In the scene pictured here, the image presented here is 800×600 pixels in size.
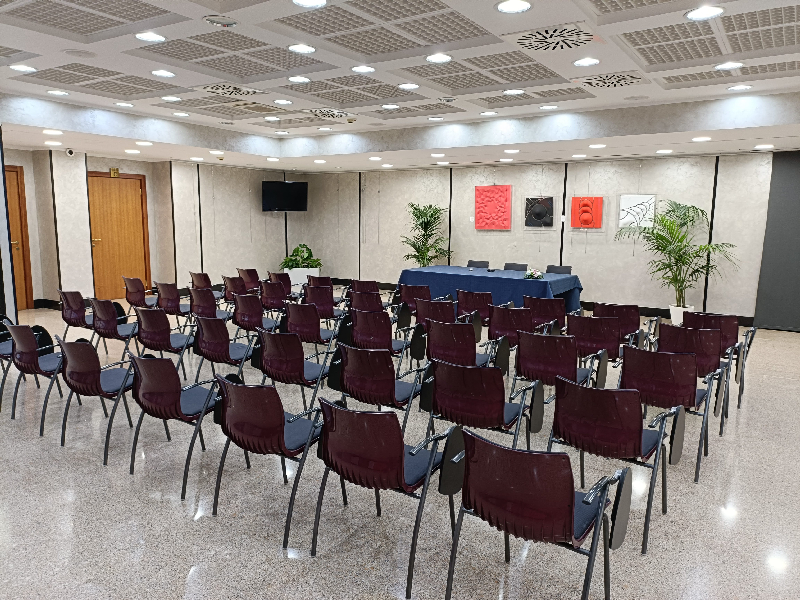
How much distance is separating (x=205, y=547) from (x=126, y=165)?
11.8 m

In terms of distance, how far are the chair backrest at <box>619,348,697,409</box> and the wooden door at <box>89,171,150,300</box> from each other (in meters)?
11.4

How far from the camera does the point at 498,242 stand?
1338cm

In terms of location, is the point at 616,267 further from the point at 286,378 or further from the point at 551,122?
the point at 286,378

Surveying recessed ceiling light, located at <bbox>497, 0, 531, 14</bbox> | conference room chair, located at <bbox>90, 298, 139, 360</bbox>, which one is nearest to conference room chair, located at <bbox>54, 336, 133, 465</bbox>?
conference room chair, located at <bbox>90, 298, 139, 360</bbox>

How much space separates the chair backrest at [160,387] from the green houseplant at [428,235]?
10206 mm

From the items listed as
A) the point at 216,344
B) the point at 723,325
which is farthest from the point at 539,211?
the point at 216,344

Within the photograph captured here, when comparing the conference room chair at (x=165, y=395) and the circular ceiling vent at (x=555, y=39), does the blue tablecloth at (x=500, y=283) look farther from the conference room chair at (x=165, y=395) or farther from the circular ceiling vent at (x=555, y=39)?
the conference room chair at (x=165, y=395)

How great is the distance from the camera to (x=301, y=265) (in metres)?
15.0

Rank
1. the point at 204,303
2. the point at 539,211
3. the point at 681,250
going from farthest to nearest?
1. the point at 539,211
2. the point at 681,250
3. the point at 204,303

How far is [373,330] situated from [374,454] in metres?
3.27

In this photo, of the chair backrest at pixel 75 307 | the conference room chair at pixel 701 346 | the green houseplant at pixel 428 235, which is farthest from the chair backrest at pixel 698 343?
the green houseplant at pixel 428 235

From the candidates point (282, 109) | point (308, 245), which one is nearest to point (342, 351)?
point (282, 109)

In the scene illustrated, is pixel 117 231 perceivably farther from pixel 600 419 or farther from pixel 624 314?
pixel 600 419

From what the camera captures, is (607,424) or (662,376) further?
(662,376)
